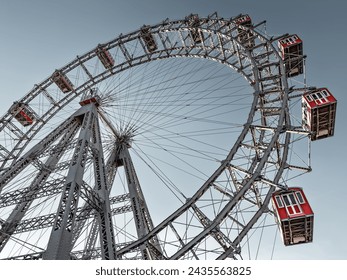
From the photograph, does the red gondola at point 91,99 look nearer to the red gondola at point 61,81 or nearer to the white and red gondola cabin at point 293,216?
the red gondola at point 61,81

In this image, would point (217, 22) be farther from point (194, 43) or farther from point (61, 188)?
point (61, 188)

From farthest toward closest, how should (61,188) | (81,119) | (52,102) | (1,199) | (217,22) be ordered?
(52,102) < (217,22) < (81,119) < (1,199) < (61,188)

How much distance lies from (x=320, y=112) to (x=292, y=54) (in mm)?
6110

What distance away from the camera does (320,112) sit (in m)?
15.9

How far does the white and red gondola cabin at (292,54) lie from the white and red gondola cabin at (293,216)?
9.56 metres

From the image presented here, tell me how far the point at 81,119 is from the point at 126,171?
3.78 m

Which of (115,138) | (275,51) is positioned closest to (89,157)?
(115,138)

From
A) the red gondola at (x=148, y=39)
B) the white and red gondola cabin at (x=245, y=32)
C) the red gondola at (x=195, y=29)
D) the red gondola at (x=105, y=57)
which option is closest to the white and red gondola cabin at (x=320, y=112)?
the white and red gondola cabin at (x=245, y=32)

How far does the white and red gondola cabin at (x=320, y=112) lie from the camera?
15.8 metres

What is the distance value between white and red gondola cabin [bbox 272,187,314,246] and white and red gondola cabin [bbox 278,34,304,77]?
376 inches

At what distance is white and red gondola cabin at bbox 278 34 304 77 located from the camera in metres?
20.1

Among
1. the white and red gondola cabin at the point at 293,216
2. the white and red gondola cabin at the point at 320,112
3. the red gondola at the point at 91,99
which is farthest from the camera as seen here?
the red gondola at the point at 91,99

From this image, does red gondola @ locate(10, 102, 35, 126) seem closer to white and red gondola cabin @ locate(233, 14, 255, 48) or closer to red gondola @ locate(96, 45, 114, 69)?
red gondola @ locate(96, 45, 114, 69)

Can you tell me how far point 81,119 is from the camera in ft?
58.9
